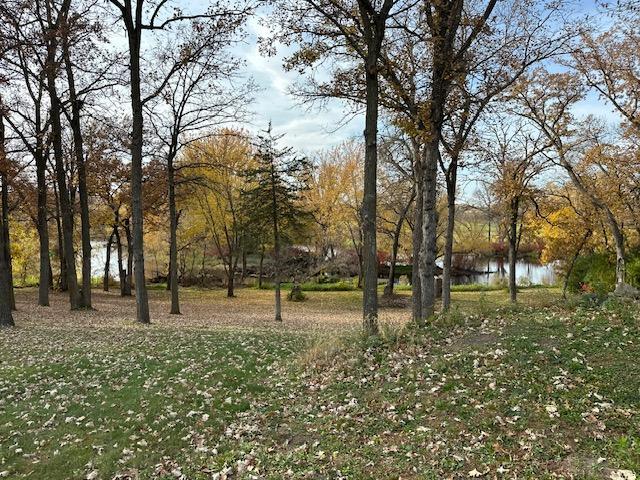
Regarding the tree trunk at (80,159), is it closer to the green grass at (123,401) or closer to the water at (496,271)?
the green grass at (123,401)

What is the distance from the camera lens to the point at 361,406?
Result: 5.44 m

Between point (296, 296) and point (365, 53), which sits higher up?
point (365, 53)

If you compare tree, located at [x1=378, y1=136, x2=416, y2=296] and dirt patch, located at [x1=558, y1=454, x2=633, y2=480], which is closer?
dirt patch, located at [x1=558, y1=454, x2=633, y2=480]

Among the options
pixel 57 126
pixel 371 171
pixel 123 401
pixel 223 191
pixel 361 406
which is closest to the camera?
pixel 361 406

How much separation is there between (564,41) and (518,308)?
23.7 ft

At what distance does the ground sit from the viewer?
4.08 metres

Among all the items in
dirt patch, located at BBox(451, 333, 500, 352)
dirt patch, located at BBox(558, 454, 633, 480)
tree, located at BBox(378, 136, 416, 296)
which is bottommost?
dirt patch, located at BBox(558, 454, 633, 480)

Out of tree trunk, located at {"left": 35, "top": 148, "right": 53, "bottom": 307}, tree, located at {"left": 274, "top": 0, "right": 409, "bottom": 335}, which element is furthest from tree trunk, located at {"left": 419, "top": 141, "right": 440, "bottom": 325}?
tree trunk, located at {"left": 35, "top": 148, "right": 53, "bottom": 307}

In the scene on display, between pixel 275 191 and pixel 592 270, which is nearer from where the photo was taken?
pixel 275 191

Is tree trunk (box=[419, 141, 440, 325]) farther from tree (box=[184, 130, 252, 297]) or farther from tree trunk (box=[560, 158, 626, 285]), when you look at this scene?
tree (box=[184, 130, 252, 297])

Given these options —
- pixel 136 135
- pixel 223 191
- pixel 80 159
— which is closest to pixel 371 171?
pixel 136 135

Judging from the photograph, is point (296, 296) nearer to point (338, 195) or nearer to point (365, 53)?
point (338, 195)

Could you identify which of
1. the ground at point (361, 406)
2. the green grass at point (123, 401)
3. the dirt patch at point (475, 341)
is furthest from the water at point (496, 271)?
the green grass at point (123, 401)

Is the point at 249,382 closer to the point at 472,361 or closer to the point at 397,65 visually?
the point at 472,361
